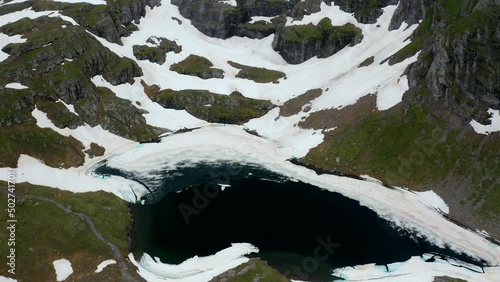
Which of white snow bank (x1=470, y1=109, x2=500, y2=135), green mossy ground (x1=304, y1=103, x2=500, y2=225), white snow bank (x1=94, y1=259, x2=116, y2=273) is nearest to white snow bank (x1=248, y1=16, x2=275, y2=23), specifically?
green mossy ground (x1=304, y1=103, x2=500, y2=225)

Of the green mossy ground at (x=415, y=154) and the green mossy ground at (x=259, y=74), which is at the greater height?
the green mossy ground at (x=415, y=154)

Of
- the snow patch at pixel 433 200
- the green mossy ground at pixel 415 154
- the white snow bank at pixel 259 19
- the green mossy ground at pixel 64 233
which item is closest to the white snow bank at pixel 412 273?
the green mossy ground at pixel 415 154

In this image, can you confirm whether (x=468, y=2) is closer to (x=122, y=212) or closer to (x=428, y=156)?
(x=428, y=156)

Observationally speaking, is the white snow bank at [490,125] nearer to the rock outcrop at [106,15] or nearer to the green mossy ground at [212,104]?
the green mossy ground at [212,104]

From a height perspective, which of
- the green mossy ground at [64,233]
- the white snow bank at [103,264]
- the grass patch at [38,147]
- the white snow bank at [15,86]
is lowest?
the grass patch at [38,147]

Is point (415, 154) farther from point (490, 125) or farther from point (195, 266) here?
point (195, 266)

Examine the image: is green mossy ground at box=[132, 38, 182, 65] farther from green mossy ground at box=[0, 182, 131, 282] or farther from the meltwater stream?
green mossy ground at box=[0, 182, 131, 282]

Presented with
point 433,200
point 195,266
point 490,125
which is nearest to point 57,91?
point 195,266
